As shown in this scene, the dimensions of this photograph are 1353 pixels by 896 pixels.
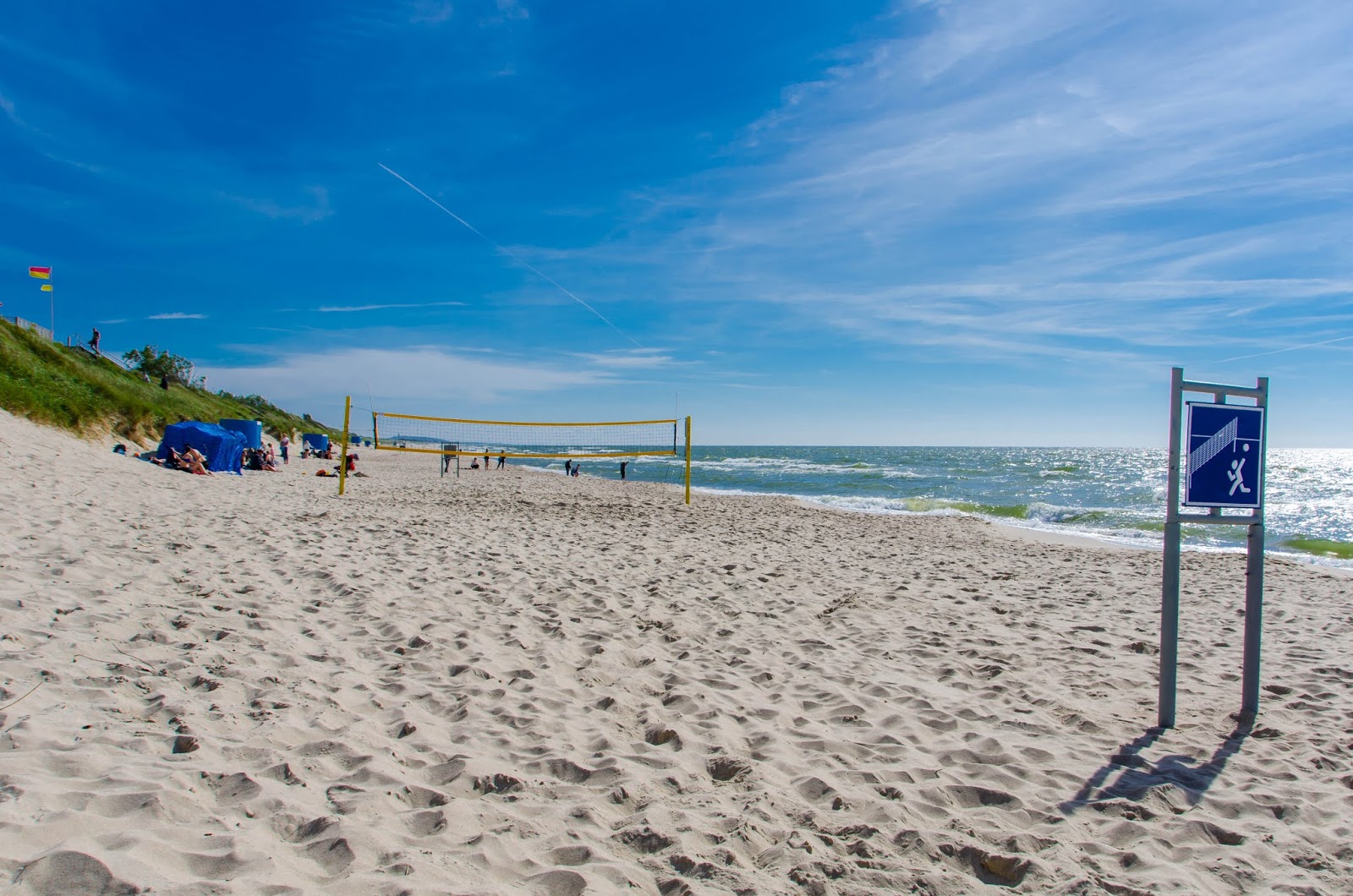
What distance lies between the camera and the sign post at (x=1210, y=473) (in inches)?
117

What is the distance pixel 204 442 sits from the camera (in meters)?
15.3

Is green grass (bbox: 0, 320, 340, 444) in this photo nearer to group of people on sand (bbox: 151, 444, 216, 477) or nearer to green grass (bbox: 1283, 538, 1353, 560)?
group of people on sand (bbox: 151, 444, 216, 477)

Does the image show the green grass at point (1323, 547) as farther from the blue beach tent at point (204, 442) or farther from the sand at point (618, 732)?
the blue beach tent at point (204, 442)

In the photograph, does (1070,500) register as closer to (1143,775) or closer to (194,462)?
(1143,775)

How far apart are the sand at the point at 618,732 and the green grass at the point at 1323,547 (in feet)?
23.6

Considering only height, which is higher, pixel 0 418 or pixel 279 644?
pixel 0 418

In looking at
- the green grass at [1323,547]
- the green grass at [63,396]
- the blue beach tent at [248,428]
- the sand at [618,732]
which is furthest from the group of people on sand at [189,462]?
the green grass at [1323,547]

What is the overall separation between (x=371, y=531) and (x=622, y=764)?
5787 millimetres

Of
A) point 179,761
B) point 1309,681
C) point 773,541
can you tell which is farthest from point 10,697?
point 773,541

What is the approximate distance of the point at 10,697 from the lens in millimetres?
2611

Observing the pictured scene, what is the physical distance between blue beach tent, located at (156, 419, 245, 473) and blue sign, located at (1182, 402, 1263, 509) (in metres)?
17.4

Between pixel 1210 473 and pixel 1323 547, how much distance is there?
495 inches

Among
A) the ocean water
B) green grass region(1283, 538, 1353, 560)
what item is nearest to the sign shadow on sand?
the ocean water

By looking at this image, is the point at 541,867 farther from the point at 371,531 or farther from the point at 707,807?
the point at 371,531
